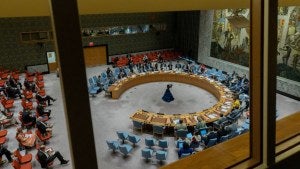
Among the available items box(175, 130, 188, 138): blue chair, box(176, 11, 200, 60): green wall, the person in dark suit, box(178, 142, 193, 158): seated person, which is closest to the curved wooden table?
box(175, 130, 188, 138): blue chair

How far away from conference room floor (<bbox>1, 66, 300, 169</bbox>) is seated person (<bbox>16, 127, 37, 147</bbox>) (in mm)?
340

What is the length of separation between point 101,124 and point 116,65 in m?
10.2

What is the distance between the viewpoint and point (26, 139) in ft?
36.2

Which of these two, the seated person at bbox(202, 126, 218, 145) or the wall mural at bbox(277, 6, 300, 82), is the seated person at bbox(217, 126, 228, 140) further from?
the wall mural at bbox(277, 6, 300, 82)

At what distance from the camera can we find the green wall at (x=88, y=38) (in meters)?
19.9

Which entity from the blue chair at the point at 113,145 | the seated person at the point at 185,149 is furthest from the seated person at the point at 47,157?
the seated person at the point at 185,149

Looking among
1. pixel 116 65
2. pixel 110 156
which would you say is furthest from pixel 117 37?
pixel 110 156

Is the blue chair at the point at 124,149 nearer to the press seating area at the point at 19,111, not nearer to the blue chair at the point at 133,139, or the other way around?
the blue chair at the point at 133,139

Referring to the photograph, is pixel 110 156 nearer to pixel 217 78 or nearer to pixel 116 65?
pixel 217 78

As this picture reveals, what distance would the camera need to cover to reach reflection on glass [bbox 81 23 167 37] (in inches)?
872

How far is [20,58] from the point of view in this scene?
20.5m

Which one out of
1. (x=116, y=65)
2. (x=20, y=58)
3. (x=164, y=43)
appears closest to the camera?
(x=20, y=58)

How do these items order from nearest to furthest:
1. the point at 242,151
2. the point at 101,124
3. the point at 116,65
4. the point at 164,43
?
the point at 242,151 < the point at 101,124 < the point at 116,65 < the point at 164,43

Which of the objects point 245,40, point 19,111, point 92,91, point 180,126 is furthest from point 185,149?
point 245,40
